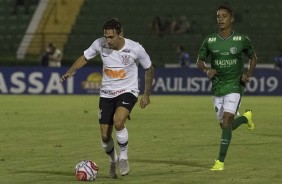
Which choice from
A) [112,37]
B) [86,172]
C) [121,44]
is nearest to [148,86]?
[121,44]

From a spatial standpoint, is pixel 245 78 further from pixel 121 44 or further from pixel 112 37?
pixel 112 37

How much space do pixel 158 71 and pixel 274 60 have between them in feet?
23.2

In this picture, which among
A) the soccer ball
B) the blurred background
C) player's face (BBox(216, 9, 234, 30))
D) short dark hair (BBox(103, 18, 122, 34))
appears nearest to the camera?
the soccer ball

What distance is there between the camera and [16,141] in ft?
58.3

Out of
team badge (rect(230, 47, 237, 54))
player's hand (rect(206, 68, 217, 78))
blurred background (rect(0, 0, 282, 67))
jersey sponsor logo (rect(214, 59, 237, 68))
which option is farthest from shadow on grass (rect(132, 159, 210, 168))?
blurred background (rect(0, 0, 282, 67))

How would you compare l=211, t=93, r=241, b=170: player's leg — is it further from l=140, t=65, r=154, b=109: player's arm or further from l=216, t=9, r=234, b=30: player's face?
l=140, t=65, r=154, b=109: player's arm

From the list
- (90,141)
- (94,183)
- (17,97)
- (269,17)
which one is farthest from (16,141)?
(269,17)

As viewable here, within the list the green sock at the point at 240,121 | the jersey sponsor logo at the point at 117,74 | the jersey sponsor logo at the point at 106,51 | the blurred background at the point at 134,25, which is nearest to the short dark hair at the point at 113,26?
the jersey sponsor logo at the point at 106,51

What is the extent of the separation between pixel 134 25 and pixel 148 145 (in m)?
29.3

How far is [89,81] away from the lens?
36.9 m

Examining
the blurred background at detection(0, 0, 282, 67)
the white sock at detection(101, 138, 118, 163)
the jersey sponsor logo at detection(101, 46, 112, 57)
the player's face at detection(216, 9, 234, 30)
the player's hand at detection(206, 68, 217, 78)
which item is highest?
the player's face at detection(216, 9, 234, 30)

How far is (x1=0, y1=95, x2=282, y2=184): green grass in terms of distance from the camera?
12477mm

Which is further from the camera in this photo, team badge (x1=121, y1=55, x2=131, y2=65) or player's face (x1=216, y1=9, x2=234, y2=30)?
player's face (x1=216, y1=9, x2=234, y2=30)

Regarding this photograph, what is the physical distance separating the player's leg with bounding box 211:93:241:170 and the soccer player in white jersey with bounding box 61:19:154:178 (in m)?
1.51
